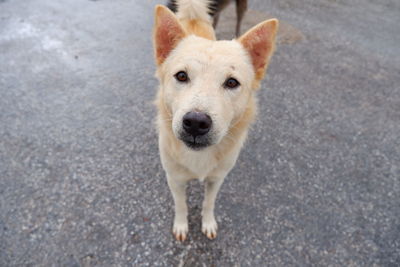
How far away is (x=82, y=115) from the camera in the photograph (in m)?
3.79

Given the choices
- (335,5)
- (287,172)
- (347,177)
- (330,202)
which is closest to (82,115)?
(287,172)

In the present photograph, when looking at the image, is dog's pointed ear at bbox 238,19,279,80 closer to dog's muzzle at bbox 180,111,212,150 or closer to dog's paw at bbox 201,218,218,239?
dog's muzzle at bbox 180,111,212,150

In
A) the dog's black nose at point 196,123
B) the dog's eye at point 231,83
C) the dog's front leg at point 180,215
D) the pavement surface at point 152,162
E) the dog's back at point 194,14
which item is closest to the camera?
the dog's black nose at point 196,123

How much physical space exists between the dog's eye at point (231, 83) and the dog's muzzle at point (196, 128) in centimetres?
41

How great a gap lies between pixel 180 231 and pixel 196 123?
1.47 metres

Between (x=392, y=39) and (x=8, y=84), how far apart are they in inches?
341

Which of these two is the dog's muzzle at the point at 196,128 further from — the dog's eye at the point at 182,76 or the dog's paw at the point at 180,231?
the dog's paw at the point at 180,231

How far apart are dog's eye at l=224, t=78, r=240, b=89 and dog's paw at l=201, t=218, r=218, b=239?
1484 mm

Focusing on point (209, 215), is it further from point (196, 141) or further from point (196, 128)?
point (196, 128)

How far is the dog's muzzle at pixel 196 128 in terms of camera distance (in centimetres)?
164

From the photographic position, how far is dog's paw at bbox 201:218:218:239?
2684mm

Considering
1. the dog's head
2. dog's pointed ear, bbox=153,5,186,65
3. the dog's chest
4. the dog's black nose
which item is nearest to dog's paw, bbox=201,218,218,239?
the dog's chest

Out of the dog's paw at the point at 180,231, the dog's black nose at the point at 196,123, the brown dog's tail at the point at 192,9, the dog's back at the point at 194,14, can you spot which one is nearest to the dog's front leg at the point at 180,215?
the dog's paw at the point at 180,231

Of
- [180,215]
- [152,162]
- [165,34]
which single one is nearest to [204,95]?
[165,34]
